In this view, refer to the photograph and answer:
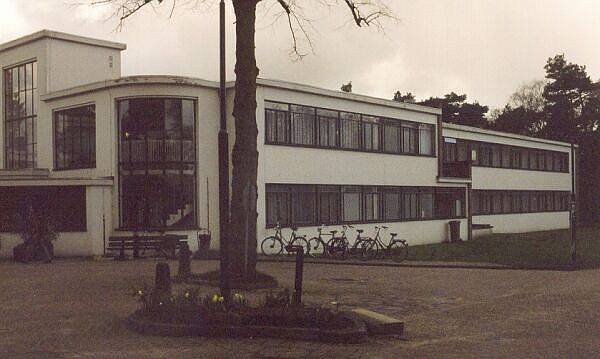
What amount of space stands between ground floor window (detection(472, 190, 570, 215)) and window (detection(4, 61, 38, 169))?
24.3 metres

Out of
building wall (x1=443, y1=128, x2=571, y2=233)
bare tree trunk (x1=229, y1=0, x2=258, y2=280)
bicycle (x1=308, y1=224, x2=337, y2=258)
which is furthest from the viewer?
building wall (x1=443, y1=128, x2=571, y2=233)

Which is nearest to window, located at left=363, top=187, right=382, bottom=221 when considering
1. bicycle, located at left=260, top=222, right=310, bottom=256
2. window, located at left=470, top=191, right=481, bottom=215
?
bicycle, located at left=260, top=222, right=310, bottom=256

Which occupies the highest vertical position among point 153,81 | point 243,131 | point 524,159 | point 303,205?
point 153,81

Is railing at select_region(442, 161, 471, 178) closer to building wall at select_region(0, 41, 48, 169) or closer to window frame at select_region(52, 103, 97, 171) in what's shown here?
window frame at select_region(52, 103, 97, 171)

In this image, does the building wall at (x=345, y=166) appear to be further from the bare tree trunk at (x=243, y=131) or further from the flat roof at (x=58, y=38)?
the bare tree trunk at (x=243, y=131)

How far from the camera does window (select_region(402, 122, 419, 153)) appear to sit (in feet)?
117

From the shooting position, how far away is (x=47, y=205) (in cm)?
2675

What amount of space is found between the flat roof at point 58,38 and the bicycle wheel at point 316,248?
13.5 metres

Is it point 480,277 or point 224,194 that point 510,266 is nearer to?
point 480,277

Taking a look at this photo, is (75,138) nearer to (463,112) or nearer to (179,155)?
(179,155)

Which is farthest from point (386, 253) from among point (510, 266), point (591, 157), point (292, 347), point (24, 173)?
point (591, 157)

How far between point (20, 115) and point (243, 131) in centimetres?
2016

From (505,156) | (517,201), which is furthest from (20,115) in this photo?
(517,201)

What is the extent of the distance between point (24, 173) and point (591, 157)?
44860 millimetres
